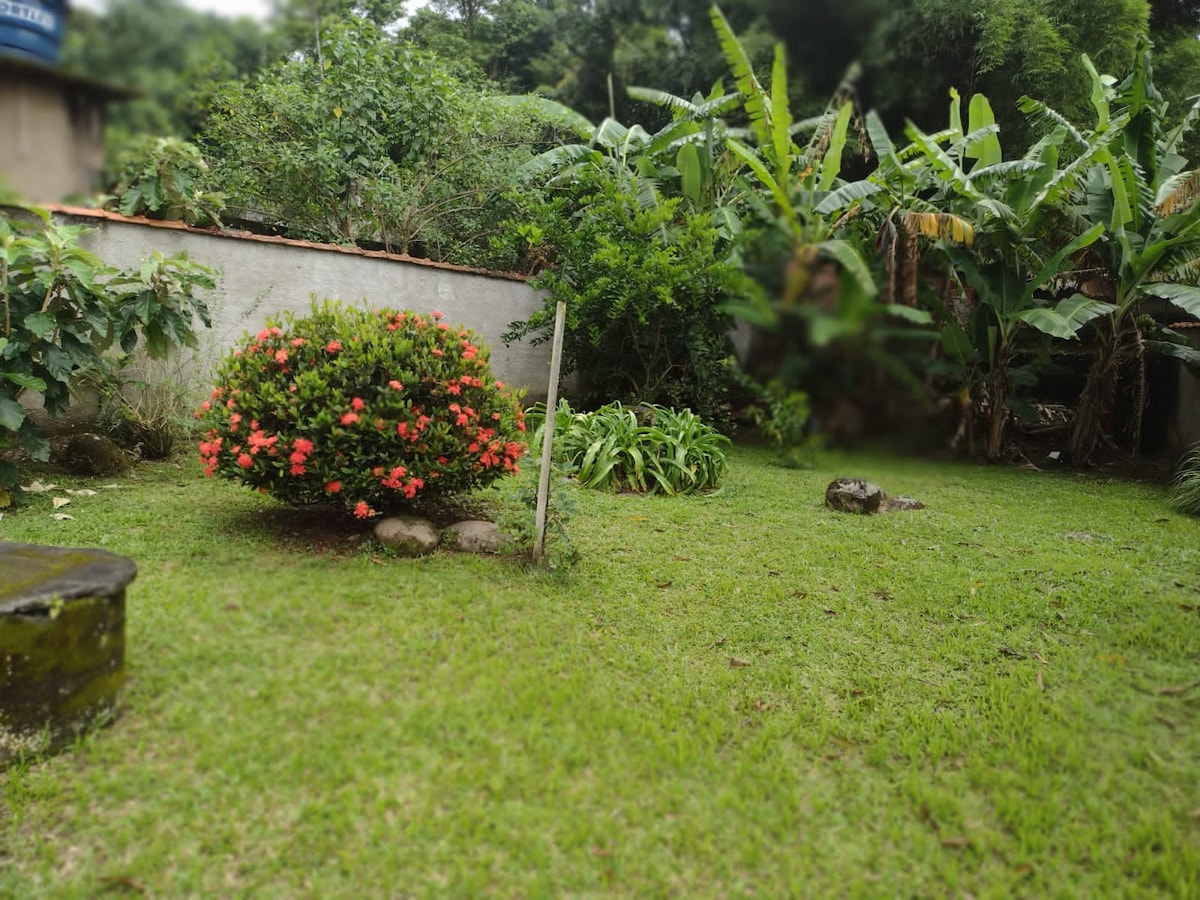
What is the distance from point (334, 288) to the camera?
17.9ft

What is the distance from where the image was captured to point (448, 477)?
354cm

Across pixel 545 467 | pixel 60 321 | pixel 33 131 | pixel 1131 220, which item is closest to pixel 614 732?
pixel 545 467

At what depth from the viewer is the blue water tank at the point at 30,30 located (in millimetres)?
673

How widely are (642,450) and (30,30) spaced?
15.2 ft

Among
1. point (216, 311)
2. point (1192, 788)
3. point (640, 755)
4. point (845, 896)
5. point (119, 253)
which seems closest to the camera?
point (845, 896)

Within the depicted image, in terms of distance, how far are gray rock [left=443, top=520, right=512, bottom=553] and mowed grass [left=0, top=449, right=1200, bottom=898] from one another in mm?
119

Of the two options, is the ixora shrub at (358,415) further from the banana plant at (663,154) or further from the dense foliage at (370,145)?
the banana plant at (663,154)

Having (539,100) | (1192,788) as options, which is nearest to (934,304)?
(539,100)

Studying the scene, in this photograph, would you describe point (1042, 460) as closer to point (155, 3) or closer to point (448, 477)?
point (448, 477)

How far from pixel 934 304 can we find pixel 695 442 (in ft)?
14.3

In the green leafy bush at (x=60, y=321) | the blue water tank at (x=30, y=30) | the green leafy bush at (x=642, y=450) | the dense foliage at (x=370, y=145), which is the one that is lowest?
the green leafy bush at (x=642, y=450)

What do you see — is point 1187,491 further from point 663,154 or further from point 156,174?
point 156,174

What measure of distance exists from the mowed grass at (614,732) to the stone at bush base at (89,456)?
820 mm

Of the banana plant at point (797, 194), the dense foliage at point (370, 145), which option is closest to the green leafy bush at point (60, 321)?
the dense foliage at point (370, 145)
